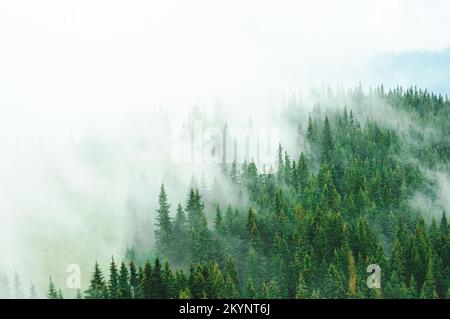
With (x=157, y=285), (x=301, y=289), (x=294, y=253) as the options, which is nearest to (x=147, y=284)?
(x=157, y=285)

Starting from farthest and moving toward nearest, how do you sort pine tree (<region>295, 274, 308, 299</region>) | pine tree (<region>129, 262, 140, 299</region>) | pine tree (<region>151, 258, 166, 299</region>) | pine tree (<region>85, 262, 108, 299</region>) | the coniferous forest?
pine tree (<region>295, 274, 308, 299</region>), the coniferous forest, pine tree (<region>129, 262, 140, 299</region>), pine tree (<region>85, 262, 108, 299</region>), pine tree (<region>151, 258, 166, 299</region>)

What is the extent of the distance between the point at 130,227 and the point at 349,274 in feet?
306

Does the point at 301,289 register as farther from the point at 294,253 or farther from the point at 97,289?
the point at 97,289

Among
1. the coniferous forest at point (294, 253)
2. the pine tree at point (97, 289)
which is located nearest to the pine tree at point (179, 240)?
the coniferous forest at point (294, 253)

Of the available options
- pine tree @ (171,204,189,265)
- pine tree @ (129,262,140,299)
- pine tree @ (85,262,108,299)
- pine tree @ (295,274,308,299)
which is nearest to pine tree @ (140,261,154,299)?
pine tree @ (129,262,140,299)

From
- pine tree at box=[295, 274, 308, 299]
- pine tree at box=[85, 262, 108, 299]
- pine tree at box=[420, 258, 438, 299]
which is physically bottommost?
pine tree at box=[420, 258, 438, 299]

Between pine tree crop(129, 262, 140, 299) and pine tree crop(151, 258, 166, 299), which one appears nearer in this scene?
pine tree crop(151, 258, 166, 299)

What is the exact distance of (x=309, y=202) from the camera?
17425cm

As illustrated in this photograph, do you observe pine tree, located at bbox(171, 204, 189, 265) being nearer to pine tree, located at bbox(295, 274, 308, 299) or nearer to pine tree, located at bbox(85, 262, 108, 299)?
pine tree, located at bbox(295, 274, 308, 299)

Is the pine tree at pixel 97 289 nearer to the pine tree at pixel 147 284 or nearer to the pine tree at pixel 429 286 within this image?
the pine tree at pixel 147 284

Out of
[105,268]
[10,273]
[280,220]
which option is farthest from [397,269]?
[10,273]

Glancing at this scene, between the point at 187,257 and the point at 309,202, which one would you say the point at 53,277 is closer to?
the point at 187,257

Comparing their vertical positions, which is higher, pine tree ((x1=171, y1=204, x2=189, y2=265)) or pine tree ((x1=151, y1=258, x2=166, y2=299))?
pine tree ((x1=151, y1=258, x2=166, y2=299))
